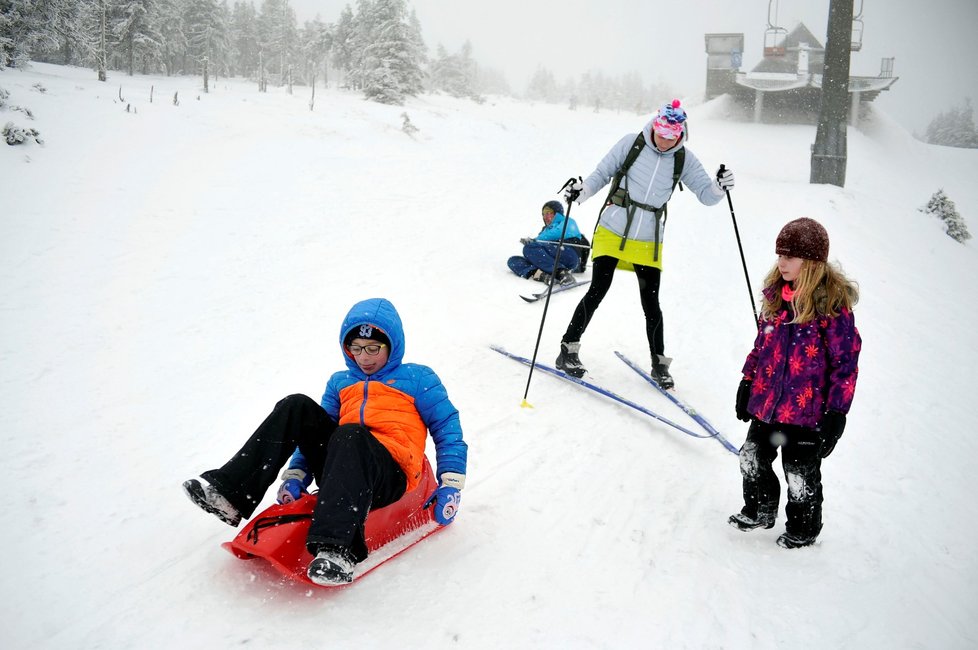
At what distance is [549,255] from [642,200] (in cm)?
339

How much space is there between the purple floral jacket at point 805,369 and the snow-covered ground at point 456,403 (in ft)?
2.63

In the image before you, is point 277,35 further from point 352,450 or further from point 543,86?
point 352,450

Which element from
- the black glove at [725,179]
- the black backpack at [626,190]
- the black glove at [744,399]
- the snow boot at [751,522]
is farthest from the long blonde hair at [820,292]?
the black backpack at [626,190]

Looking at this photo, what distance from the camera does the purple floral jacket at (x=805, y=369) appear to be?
2.75m

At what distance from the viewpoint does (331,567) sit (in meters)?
2.17

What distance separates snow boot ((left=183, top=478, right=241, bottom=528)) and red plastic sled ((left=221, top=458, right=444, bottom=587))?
0.10 meters

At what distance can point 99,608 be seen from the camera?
2250mm

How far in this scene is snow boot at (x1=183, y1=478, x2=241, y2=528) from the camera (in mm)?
2383

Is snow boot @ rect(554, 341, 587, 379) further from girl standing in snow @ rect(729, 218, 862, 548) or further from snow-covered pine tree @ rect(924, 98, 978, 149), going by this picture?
snow-covered pine tree @ rect(924, 98, 978, 149)

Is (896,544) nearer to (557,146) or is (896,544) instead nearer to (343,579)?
(343,579)

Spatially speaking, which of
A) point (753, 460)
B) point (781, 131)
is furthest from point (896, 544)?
point (781, 131)

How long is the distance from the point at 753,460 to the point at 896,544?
96cm

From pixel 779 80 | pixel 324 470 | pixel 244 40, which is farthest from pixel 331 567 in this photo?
pixel 244 40

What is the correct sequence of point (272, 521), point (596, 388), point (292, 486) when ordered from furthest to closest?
point (596, 388) → point (292, 486) → point (272, 521)
